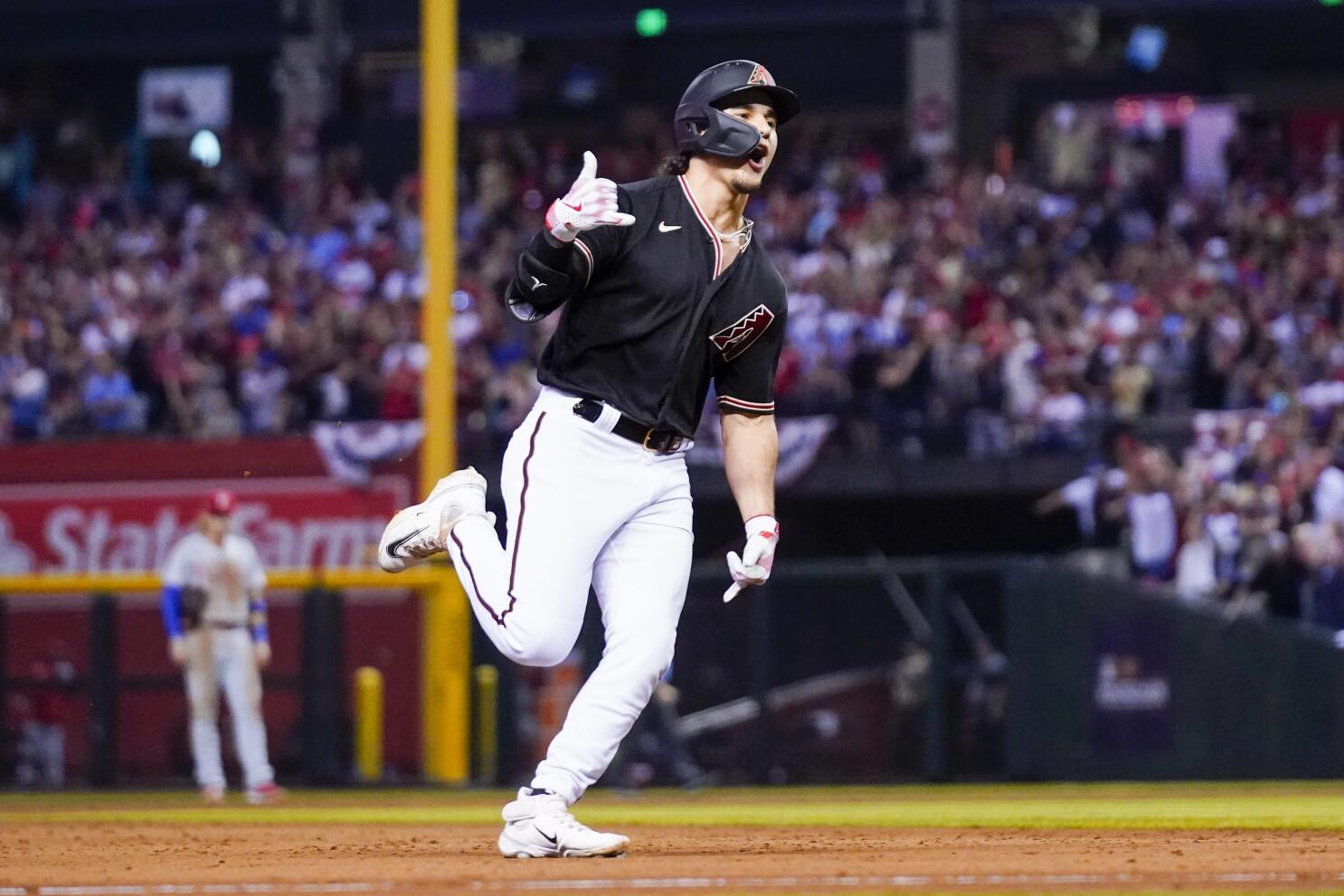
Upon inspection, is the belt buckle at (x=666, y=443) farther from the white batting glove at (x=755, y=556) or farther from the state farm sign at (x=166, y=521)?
the state farm sign at (x=166, y=521)

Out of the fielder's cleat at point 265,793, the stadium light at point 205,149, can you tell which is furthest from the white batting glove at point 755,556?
the stadium light at point 205,149

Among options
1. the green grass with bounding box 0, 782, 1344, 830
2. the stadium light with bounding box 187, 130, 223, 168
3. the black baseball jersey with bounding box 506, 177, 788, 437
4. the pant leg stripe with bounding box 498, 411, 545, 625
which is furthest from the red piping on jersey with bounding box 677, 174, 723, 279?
the stadium light with bounding box 187, 130, 223, 168

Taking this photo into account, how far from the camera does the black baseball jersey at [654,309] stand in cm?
606

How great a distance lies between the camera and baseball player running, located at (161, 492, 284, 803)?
1384 centimetres

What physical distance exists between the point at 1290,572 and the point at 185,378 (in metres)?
9.24

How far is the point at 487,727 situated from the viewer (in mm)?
14633

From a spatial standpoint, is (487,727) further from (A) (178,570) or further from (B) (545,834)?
(B) (545,834)

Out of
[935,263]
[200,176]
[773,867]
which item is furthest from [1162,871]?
[200,176]

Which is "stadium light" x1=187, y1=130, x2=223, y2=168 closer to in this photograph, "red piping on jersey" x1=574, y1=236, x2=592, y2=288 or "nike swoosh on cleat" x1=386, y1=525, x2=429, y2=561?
"nike swoosh on cleat" x1=386, y1=525, x2=429, y2=561

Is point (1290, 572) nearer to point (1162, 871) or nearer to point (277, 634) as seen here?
point (277, 634)

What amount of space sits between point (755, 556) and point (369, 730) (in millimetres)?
8766

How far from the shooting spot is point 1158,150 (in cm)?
2331

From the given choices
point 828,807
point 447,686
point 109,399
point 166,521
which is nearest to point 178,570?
point 447,686

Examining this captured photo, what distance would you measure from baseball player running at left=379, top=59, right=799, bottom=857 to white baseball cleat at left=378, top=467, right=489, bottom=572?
321 millimetres
